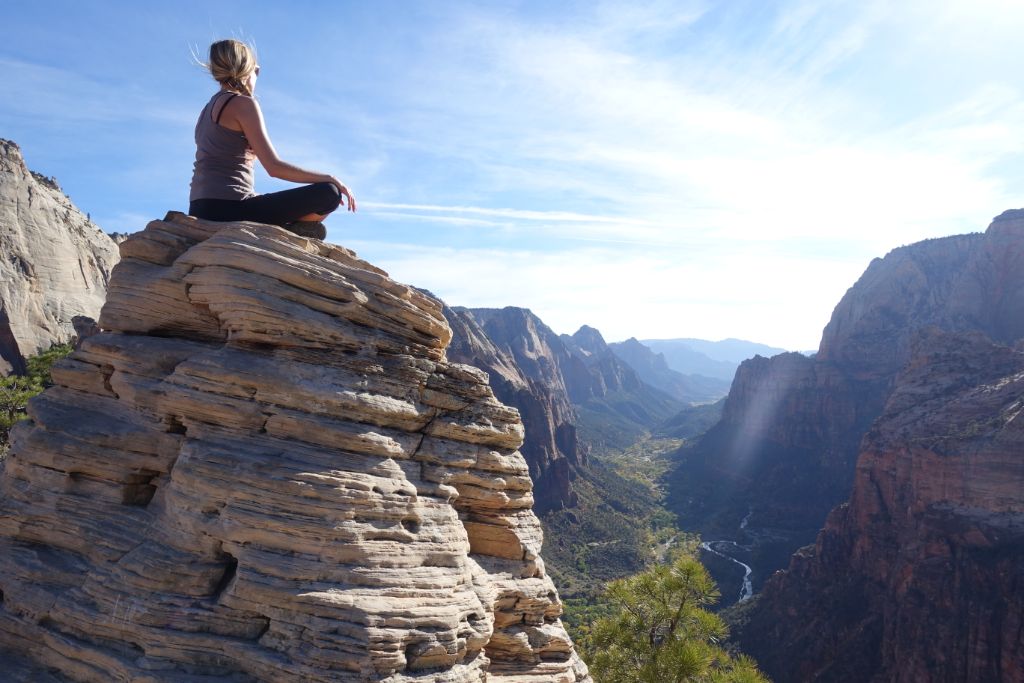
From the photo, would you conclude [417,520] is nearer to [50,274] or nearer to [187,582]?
[187,582]

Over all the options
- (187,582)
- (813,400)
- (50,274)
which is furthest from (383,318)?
(813,400)

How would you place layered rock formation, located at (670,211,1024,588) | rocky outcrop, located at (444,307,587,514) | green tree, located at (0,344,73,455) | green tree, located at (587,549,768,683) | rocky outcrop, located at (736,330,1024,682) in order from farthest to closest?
layered rock formation, located at (670,211,1024,588) → rocky outcrop, located at (444,307,587,514) → rocky outcrop, located at (736,330,1024,682) → green tree, located at (0,344,73,455) → green tree, located at (587,549,768,683)

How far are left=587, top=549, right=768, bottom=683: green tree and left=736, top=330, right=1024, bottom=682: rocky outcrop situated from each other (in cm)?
4337

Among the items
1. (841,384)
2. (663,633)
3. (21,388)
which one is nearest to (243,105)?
(663,633)

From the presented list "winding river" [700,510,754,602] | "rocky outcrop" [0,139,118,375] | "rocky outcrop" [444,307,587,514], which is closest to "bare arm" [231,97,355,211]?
"rocky outcrop" [0,139,118,375]

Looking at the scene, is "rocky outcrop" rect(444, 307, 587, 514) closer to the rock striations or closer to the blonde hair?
the rock striations

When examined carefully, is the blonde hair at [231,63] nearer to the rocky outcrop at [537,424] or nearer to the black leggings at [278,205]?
the black leggings at [278,205]

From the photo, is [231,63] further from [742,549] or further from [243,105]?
[742,549]

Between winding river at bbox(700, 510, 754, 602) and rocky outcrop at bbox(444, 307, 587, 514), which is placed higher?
rocky outcrop at bbox(444, 307, 587, 514)

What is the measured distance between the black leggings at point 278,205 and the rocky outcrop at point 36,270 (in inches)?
2160

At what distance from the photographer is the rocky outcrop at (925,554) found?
5284 centimetres

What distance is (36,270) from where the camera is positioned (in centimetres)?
6241

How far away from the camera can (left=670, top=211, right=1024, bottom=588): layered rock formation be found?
5108 inches

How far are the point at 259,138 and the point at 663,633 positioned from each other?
963 inches
